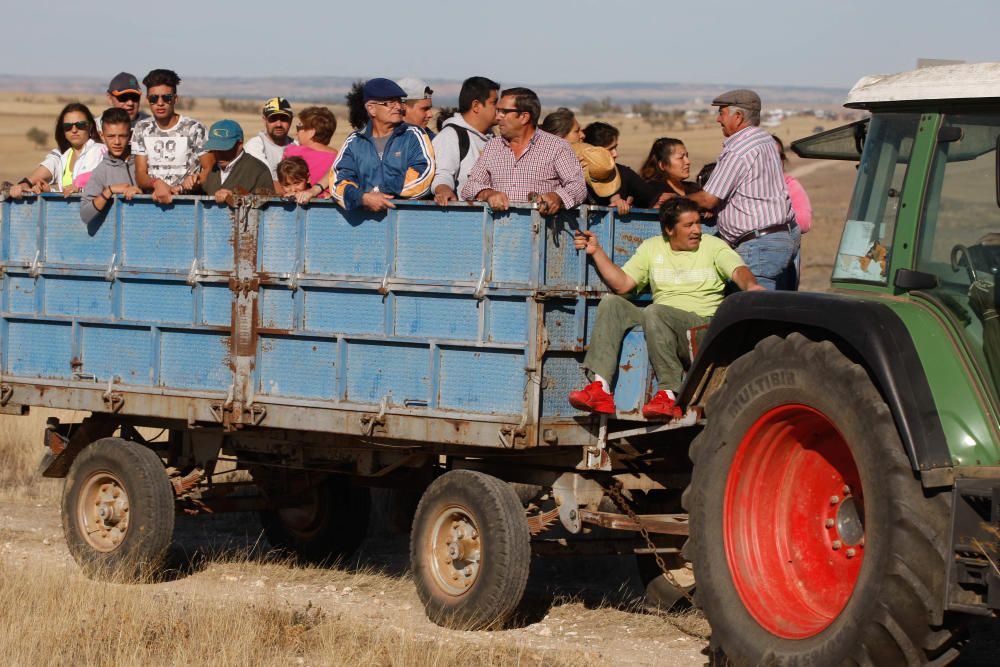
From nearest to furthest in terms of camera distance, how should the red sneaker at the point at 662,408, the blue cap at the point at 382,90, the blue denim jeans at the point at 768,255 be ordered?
the red sneaker at the point at 662,408
the blue denim jeans at the point at 768,255
the blue cap at the point at 382,90

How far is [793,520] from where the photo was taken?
20.2 feet

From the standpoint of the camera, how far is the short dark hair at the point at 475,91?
Answer: 9.16 m

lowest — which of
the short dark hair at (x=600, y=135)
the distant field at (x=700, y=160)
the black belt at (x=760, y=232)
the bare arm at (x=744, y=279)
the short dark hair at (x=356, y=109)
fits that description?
the bare arm at (x=744, y=279)

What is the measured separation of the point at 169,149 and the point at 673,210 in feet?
12.6

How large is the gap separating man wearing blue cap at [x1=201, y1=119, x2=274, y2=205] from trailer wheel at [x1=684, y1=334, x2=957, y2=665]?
3978mm

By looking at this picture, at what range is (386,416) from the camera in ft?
26.1

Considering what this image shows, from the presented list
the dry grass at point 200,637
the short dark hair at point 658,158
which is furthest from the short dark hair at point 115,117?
the short dark hair at point 658,158

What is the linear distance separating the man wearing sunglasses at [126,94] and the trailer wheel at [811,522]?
236 inches

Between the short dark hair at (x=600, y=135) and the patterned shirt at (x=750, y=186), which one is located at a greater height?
the short dark hair at (x=600, y=135)

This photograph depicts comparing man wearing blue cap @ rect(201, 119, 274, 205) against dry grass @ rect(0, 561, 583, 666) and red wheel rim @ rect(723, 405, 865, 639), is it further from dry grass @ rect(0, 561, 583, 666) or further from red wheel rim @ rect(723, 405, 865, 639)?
red wheel rim @ rect(723, 405, 865, 639)

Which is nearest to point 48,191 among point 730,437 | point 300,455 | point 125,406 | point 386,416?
point 125,406

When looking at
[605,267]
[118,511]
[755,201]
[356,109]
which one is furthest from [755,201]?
[118,511]

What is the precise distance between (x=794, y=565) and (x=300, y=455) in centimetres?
377

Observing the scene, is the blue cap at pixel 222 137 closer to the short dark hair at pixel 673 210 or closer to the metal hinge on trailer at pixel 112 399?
the metal hinge on trailer at pixel 112 399
